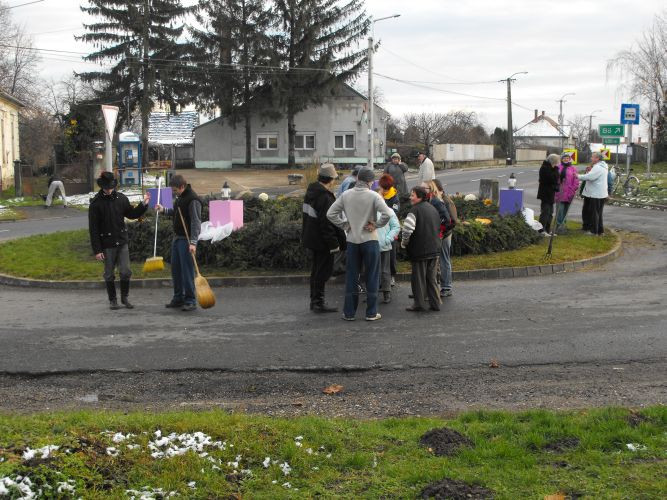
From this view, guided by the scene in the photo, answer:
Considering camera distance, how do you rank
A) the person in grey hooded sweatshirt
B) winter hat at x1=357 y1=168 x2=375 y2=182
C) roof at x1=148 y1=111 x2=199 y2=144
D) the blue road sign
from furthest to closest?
1. roof at x1=148 y1=111 x2=199 y2=144
2. the blue road sign
3. winter hat at x1=357 y1=168 x2=375 y2=182
4. the person in grey hooded sweatshirt

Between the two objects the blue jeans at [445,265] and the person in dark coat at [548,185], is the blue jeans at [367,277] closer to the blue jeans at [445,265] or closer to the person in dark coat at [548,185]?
the blue jeans at [445,265]

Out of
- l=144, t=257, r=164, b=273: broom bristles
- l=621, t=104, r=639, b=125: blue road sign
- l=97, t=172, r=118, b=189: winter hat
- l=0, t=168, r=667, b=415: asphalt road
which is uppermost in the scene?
l=621, t=104, r=639, b=125: blue road sign

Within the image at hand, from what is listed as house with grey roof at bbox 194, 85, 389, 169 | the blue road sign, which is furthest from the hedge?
house with grey roof at bbox 194, 85, 389, 169

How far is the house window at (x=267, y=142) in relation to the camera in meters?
59.8

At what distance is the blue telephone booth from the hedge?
24.6 metres

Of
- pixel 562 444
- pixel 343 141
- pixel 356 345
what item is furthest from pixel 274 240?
pixel 343 141

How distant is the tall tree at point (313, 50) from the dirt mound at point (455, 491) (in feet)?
164

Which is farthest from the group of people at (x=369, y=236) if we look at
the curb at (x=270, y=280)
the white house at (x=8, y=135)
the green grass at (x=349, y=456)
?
the white house at (x=8, y=135)

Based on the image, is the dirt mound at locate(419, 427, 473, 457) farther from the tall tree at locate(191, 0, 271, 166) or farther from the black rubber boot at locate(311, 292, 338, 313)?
the tall tree at locate(191, 0, 271, 166)

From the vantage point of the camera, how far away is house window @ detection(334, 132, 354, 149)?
60.1 meters

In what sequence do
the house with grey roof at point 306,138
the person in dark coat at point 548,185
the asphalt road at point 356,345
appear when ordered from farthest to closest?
1. the house with grey roof at point 306,138
2. the person in dark coat at point 548,185
3. the asphalt road at point 356,345

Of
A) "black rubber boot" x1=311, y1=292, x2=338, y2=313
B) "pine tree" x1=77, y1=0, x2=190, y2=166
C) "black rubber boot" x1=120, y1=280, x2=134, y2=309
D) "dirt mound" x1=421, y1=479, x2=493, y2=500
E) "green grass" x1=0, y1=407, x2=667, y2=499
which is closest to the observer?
"dirt mound" x1=421, y1=479, x2=493, y2=500

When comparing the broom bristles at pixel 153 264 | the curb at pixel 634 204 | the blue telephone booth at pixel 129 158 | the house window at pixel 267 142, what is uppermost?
the house window at pixel 267 142

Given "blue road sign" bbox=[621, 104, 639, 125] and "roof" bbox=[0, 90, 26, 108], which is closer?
"blue road sign" bbox=[621, 104, 639, 125]
